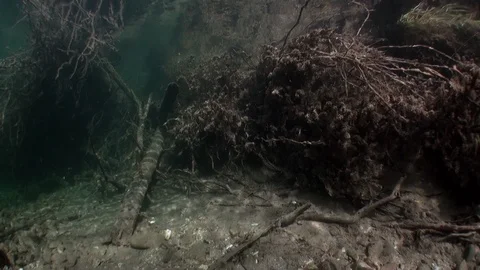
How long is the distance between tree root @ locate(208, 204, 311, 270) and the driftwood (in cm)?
180

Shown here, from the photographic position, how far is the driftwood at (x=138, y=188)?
4637 millimetres

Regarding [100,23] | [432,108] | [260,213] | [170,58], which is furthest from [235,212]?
[100,23]

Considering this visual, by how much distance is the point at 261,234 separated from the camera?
358 centimetres

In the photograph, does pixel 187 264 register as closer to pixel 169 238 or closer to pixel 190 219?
pixel 169 238

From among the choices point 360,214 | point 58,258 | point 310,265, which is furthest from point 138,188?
point 360,214

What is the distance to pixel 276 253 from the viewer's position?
3461 millimetres

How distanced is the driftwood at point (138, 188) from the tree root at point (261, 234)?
1800 mm

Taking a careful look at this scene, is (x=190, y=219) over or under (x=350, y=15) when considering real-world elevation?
under

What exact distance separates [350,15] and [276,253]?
7314 millimetres

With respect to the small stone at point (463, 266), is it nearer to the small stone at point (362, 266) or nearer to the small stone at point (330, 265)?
the small stone at point (362, 266)

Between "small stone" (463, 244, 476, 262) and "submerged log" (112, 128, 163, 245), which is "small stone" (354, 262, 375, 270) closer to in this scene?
"small stone" (463, 244, 476, 262)

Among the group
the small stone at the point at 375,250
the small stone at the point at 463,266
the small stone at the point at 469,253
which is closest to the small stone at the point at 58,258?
the small stone at the point at 375,250

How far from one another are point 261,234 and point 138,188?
3312mm

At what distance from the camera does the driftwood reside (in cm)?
464
